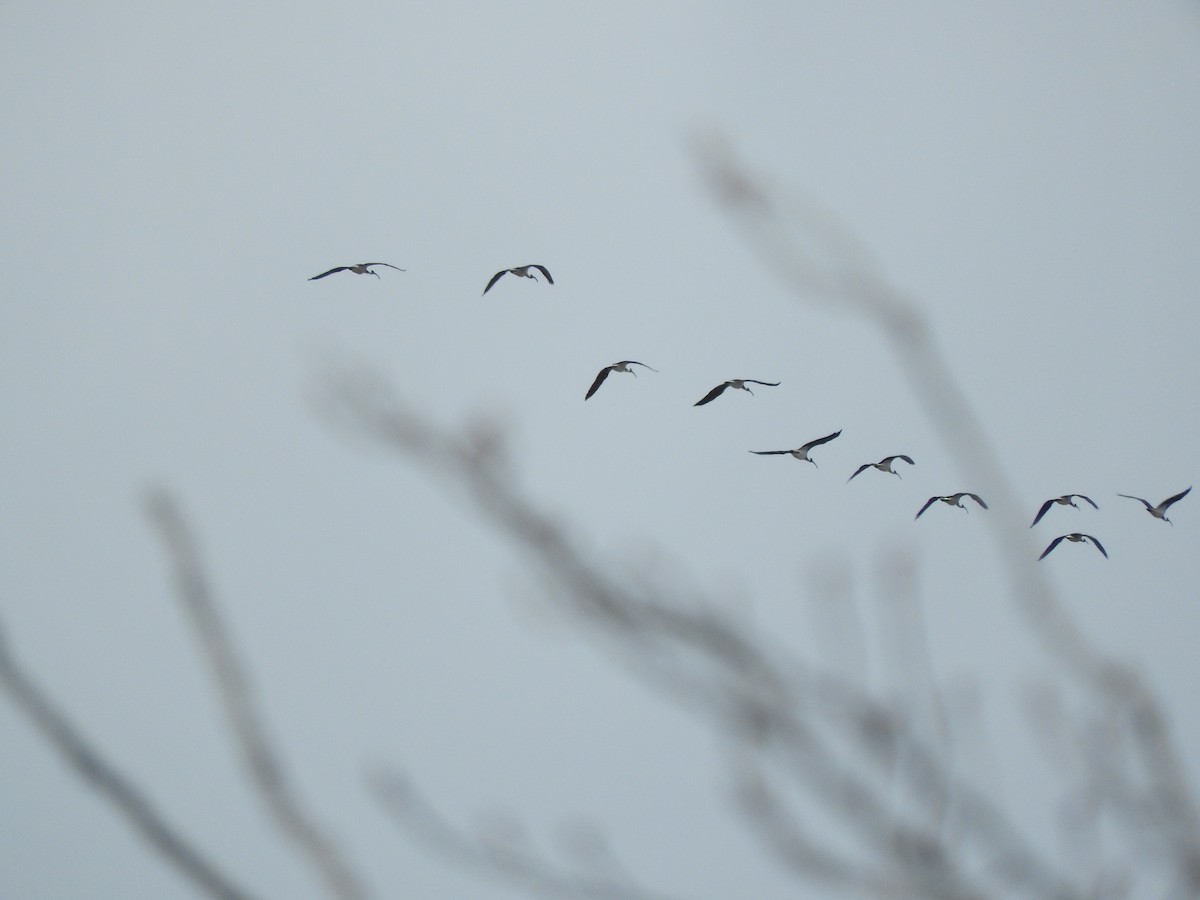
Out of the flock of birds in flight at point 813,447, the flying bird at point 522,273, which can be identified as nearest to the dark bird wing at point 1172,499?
the flock of birds in flight at point 813,447

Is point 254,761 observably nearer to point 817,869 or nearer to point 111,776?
point 111,776

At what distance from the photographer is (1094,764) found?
307 cm

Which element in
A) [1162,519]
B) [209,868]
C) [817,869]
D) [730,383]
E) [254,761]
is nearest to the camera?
[209,868]

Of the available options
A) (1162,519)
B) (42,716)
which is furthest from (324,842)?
(1162,519)

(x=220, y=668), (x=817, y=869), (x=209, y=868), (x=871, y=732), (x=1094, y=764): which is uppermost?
(x=1094, y=764)

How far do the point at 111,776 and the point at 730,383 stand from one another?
1617mm

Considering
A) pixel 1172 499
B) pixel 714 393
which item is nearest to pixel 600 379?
pixel 714 393

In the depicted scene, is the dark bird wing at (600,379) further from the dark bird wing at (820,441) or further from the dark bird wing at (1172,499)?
the dark bird wing at (1172,499)

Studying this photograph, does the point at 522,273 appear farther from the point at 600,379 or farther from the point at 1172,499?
the point at 1172,499

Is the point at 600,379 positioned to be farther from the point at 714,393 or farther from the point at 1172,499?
the point at 1172,499

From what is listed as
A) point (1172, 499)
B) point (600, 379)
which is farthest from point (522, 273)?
point (1172, 499)

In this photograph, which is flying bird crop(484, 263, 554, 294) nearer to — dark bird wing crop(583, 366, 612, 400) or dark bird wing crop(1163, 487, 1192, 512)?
dark bird wing crop(583, 366, 612, 400)

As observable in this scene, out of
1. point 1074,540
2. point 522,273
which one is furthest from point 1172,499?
point 522,273

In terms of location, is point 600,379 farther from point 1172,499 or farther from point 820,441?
point 1172,499
